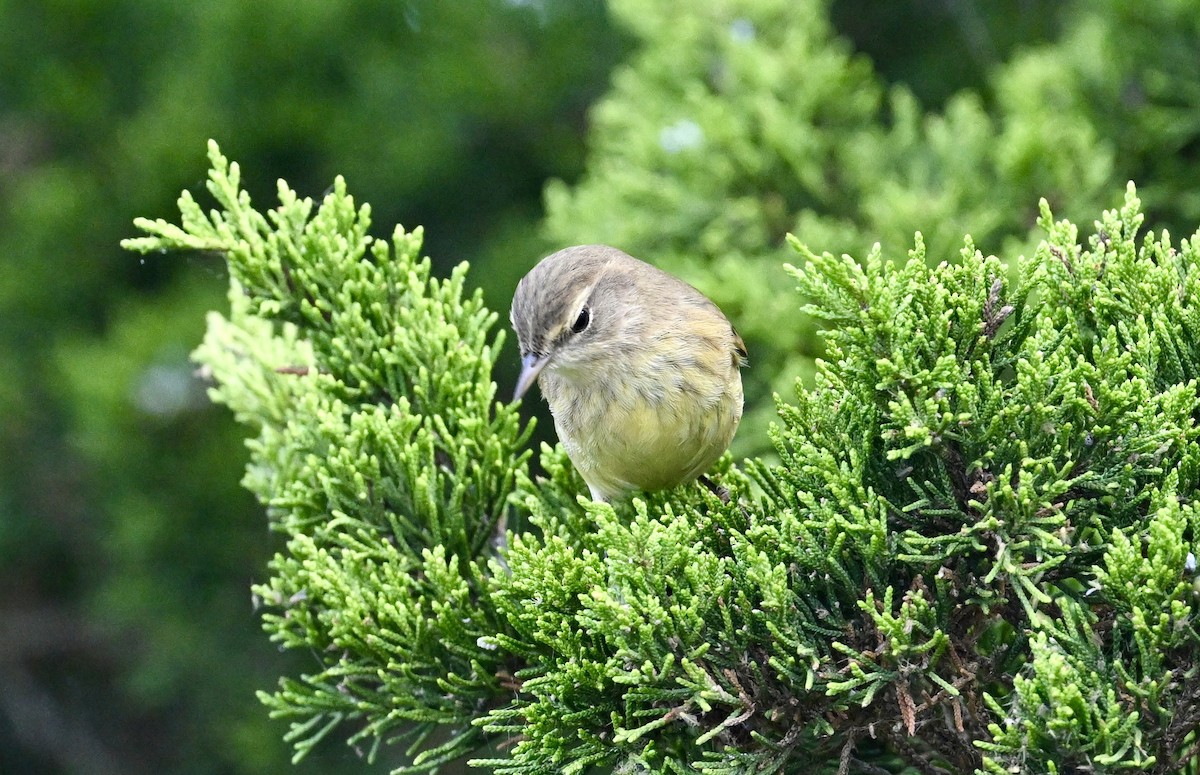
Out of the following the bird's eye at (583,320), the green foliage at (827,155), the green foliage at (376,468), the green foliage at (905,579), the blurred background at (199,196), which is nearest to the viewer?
the green foliage at (905,579)

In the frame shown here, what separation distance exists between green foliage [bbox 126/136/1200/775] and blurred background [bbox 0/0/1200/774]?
8.71 ft

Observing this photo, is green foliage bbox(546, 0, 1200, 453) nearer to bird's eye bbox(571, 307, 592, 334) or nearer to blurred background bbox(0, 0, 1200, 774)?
blurred background bbox(0, 0, 1200, 774)

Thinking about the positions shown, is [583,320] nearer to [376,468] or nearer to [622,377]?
[622,377]

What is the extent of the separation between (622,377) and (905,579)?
43.3 inches

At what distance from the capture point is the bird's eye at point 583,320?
3.21 meters

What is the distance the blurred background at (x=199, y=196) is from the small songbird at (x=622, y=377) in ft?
5.44

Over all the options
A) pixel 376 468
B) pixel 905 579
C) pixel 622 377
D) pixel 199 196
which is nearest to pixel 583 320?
pixel 622 377

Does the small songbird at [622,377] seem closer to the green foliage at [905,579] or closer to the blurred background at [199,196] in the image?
the green foliage at [905,579]

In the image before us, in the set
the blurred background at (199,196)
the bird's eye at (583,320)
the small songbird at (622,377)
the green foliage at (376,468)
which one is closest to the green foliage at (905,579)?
the green foliage at (376,468)

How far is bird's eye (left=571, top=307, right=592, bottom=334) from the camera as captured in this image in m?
3.21

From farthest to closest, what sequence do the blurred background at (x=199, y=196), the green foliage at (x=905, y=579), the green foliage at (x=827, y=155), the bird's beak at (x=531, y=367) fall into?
the blurred background at (x=199, y=196), the green foliage at (x=827, y=155), the bird's beak at (x=531, y=367), the green foliage at (x=905, y=579)

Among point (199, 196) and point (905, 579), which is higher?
point (199, 196)

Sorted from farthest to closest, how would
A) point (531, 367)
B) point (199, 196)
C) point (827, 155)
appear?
point (199, 196), point (827, 155), point (531, 367)

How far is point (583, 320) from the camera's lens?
3225mm
